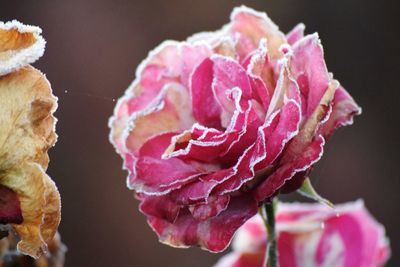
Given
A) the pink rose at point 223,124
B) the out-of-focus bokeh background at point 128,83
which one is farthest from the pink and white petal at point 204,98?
the out-of-focus bokeh background at point 128,83

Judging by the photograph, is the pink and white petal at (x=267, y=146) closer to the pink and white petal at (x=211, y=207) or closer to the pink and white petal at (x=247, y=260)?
the pink and white petal at (x=211, y=207)

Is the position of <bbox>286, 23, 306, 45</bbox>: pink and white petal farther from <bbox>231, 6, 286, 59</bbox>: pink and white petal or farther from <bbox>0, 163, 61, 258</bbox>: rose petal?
<bbox>0, 163, 61, 258</bbox>: rose petal

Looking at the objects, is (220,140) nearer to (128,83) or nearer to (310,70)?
(310,70)

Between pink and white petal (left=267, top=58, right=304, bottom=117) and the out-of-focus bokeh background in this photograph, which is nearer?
pink and white petal (left=267, top=58, right=304, bottom=117)

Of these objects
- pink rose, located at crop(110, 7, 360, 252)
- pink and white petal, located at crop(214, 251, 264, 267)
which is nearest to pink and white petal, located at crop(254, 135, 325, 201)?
pink rose, located at crop(110, 7, 360, 252)

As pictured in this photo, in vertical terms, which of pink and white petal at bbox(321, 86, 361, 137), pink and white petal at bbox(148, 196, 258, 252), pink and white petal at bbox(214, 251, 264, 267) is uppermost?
pink and white petal at bbox(321, 86, 361, 137)

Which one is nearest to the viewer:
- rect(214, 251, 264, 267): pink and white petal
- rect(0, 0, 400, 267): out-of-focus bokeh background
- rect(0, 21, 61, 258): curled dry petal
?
rect(0, 21, 61, 258): curled dry petal

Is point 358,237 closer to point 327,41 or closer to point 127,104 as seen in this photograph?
point 127,104
